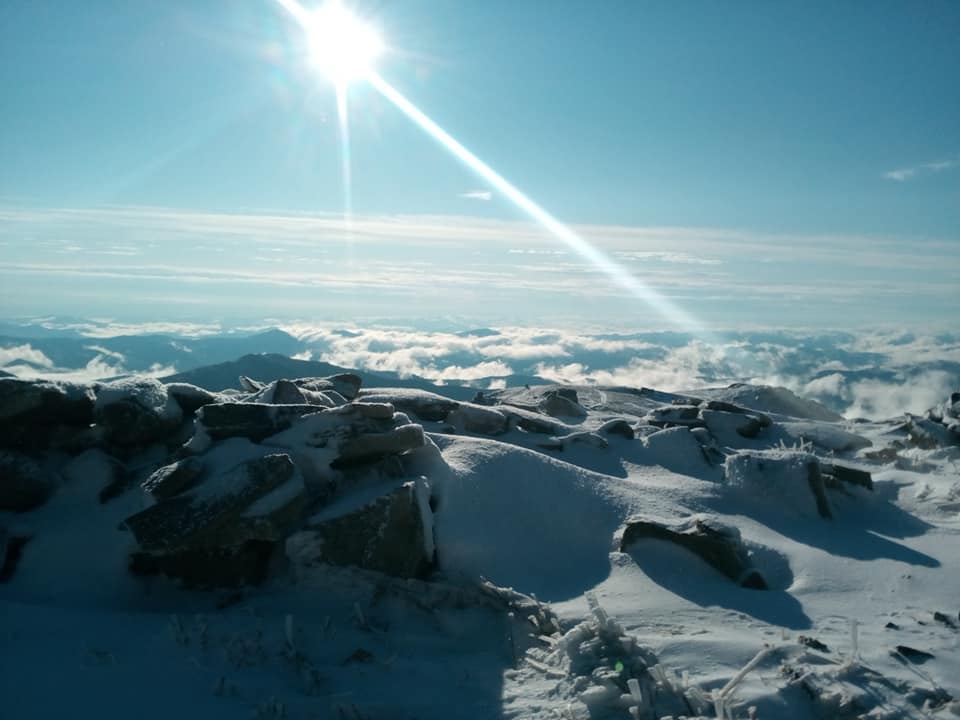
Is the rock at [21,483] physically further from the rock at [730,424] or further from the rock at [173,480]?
the rock at [730,424]

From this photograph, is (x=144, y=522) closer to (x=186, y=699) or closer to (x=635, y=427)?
(x=186, y=699)

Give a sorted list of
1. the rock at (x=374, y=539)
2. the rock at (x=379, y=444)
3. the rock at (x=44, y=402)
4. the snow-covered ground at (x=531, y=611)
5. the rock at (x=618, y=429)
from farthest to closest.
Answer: the rock at (x=618, y=429), the rock at (x=44, y=402), the rock at (x=379, y=444), the rock at (x=374, y=539), the snow-covered ground at (x=531, y=611)

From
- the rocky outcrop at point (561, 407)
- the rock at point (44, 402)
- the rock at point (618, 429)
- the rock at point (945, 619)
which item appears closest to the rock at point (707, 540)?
the rock at point (945, 619)

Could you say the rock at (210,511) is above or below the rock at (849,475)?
above

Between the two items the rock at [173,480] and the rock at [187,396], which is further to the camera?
the rock at [187,396]

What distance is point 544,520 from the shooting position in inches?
467

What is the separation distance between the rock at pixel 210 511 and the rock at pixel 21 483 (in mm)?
3564

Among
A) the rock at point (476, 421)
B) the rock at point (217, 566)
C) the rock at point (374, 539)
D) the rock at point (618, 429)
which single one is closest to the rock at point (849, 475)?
the rock at point (618, 429)

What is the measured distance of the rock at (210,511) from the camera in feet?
31.4

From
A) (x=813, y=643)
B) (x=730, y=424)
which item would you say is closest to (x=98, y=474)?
(x=813, y=643)

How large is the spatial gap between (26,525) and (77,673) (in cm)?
578

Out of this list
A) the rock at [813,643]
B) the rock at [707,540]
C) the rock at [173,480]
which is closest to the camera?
the rock at [813,643]

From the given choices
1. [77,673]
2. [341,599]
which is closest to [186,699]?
[77,673]

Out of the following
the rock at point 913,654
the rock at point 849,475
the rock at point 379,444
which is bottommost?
the rock at point 849,475
